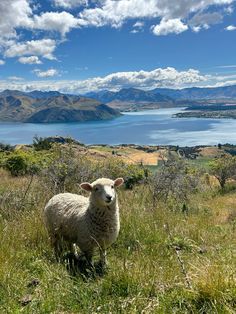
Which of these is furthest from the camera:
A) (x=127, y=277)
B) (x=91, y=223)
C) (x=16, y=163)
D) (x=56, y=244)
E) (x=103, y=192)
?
(x=16, y=163)

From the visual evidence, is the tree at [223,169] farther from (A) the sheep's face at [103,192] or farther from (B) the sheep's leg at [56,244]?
(A) the sheep's face at [103,192]

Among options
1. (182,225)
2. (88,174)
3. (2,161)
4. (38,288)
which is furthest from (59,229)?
(2,161)

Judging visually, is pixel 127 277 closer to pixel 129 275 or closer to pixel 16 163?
pixel 129 275

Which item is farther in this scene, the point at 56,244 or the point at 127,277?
the point at 56,244

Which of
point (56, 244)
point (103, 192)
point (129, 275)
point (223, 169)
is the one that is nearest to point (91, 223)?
point (103, 192)

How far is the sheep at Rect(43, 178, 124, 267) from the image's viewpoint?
624cm

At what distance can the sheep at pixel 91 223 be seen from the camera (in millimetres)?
6238

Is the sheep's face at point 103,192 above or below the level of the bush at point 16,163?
above

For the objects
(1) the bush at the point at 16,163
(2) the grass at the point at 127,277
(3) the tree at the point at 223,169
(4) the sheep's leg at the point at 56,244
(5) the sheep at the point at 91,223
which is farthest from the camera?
(3) the tree at the point at 223,169

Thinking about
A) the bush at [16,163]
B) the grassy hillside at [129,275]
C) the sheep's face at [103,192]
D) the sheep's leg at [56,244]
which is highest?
the sheep's face at [103,192]

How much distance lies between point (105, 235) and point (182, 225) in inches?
86.3

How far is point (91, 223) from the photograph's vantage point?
6336mm

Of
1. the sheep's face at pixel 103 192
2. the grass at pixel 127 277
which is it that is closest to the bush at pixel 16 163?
the grass at pixel 127 277

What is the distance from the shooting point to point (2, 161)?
34188mm
